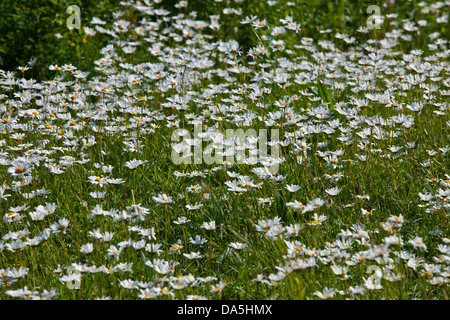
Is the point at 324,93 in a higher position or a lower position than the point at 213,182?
higher

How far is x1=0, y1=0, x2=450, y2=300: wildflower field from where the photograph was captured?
2.62 m

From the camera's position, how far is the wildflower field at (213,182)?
8.58ft

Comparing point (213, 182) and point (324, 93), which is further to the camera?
point (324, 93)

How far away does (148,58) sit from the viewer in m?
5.67

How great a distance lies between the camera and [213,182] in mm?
3797

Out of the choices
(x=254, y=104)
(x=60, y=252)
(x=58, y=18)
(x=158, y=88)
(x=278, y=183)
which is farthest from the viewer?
(x=58, y=18)

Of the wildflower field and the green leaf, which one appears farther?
the green leaf

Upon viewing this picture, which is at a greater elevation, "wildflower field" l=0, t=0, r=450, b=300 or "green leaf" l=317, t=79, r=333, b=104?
"green leaf" l=317, t=79, r=333, b=104

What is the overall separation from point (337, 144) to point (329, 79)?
4.50 feet

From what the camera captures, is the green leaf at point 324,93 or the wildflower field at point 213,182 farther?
the green leaf at point 324,93

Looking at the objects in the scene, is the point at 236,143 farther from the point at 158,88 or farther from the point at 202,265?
the point at 158,88

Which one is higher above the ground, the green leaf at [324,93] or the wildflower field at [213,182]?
the green leaf at [324,93]

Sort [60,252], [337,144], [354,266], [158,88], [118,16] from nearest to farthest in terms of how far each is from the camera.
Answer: [354,266] → [60,252] → [337,144] → [158,88] → [118,16]
